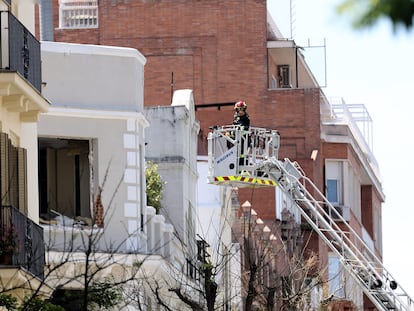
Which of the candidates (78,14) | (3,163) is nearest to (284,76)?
(78,14)

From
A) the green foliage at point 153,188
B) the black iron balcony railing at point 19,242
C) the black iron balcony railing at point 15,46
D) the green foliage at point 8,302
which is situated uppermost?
the black iron balcony railing at point 15,46

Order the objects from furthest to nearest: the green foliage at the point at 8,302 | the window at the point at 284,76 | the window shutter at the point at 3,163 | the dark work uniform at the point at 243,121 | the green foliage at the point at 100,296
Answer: the window at the point at 284,76, the dark work uniform at the point at 243,121, the window shutter at the point at 3,163, the green foliage at the point at 100,296, the green foliage at the point at 8,302

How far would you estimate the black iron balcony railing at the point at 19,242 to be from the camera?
22634 mm

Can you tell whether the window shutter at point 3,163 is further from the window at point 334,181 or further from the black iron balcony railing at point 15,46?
the window at point 334,181

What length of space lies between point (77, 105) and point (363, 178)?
154 ft

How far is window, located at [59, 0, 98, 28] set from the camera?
64938mm

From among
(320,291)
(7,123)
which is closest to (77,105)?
(7,123)

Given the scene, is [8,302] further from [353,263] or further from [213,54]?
[213,54]

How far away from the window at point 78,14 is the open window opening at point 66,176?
32729 mm

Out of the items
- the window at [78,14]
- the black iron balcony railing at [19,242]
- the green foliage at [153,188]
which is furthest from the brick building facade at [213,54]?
the black iron balcony railing at [19,242]

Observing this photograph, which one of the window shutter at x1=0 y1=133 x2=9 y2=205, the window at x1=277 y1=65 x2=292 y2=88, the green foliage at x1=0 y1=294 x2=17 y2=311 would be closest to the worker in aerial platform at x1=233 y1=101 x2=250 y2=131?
the window at x1=277 y1=65 x2=292 y2=88

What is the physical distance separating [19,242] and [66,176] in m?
8.94

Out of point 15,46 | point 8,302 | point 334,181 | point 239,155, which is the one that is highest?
point 15,46

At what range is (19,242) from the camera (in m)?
23.1
